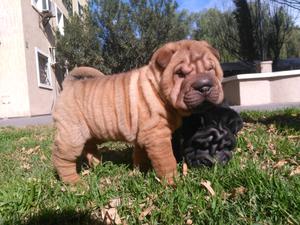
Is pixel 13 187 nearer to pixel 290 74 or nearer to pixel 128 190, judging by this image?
pixel 128 190

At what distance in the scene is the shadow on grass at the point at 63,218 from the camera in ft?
8.51

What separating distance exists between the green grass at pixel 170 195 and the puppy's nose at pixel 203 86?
683 mm

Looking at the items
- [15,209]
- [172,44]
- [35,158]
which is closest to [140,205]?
[15,209]

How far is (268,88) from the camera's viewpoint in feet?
47.9

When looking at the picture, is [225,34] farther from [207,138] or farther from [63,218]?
[63,218]

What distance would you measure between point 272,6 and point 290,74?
30.7ft

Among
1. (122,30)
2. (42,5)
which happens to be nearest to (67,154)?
(42,5)

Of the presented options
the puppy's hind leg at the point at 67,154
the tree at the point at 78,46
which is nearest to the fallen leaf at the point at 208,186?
the puppy's hind leg at the point at 67,154

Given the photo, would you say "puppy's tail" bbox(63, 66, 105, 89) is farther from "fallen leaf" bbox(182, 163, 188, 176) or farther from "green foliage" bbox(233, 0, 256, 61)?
"green foliage" bbox(233, 0, 256, 61)

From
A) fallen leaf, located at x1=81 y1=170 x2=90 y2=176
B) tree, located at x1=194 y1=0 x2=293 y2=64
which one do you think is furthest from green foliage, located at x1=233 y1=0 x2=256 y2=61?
fallen leaf, located at x1=81 y1=170 x2=90 y2=176

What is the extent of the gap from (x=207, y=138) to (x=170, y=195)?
787 mm

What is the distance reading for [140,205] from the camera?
2.77 meters

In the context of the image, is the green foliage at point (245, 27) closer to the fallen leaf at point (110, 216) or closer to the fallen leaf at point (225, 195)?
the fallen leaf at point (225, 195)

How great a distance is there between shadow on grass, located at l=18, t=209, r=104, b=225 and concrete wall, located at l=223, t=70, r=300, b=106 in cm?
1231
